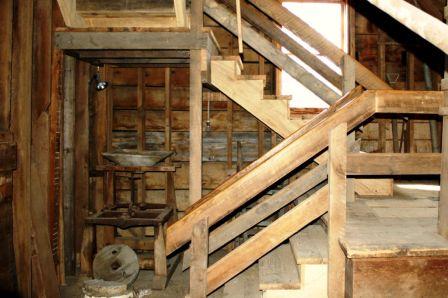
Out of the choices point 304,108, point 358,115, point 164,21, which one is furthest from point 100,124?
point 358,115

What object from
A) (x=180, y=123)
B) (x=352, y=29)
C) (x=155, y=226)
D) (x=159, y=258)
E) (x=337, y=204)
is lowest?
(x=159, y=258)

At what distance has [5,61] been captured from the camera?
3.95 meters

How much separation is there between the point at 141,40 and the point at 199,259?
302 cm

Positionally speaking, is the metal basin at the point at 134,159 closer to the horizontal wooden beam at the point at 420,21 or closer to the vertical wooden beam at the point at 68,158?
the vertical wooden beam at the point at 68,158

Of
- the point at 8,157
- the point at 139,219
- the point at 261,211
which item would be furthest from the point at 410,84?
the point at 8,157

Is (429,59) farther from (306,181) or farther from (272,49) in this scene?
(306,181)

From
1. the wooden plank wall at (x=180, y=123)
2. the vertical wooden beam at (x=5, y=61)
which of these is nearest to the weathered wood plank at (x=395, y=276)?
the vertical wooden beam at (x=5, y=61)

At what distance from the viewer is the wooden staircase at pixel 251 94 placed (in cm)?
466

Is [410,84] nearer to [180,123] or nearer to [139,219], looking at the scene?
[180,123]

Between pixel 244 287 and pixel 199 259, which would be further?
pixel 244 287

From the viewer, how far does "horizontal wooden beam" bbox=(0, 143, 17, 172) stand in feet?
12.4

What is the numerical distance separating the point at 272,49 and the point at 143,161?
2.55m

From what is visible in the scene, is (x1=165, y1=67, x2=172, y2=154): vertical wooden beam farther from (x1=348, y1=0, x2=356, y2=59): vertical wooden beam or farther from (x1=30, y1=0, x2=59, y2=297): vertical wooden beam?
(x1=348, y1=0, x2=356, y2=59): vertical wooden beam

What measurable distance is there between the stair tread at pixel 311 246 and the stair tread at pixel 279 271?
160mm
